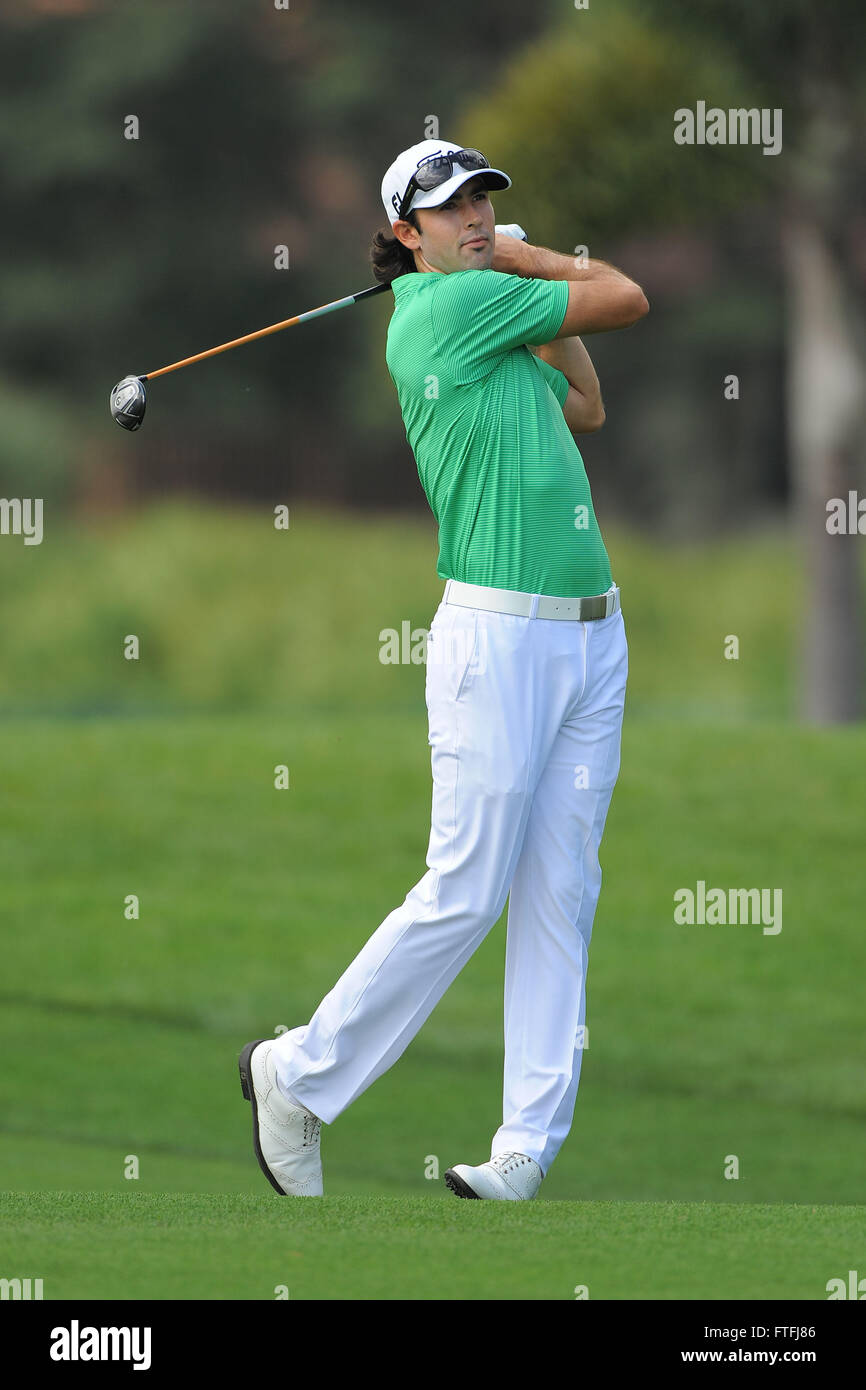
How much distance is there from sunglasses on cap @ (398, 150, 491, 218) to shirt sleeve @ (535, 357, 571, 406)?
413mm

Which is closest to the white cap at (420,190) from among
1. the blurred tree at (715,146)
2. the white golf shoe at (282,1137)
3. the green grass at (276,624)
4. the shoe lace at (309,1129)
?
the white golf shoe at (282,1137)

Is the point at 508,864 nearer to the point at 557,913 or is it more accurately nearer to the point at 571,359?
the point at 557,913

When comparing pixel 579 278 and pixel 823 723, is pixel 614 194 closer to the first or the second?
pixel 823 723

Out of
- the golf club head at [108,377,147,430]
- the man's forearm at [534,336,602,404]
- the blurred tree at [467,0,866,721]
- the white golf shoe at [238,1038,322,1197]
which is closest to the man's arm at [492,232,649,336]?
the man's forearm at [534,336,602,404]

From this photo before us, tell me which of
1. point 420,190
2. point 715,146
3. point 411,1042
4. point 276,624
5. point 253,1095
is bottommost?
point 411,1042

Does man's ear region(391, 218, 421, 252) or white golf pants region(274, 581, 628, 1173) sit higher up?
man's ear region(391, 218, 421, 252)

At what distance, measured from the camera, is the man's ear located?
164 inches

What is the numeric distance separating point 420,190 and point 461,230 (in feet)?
0.37

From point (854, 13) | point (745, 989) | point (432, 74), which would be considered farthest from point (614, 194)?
point (432, 74)

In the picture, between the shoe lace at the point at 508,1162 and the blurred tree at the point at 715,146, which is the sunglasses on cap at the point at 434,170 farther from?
the blurred tree at the point at 715,146

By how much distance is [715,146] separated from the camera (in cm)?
1275

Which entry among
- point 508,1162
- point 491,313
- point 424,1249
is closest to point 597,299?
point 491,313

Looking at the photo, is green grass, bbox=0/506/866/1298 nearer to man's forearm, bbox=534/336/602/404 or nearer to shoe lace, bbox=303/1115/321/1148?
shoe lace, bbox=303/1115/321/1148

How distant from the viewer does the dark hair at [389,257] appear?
169 inches
